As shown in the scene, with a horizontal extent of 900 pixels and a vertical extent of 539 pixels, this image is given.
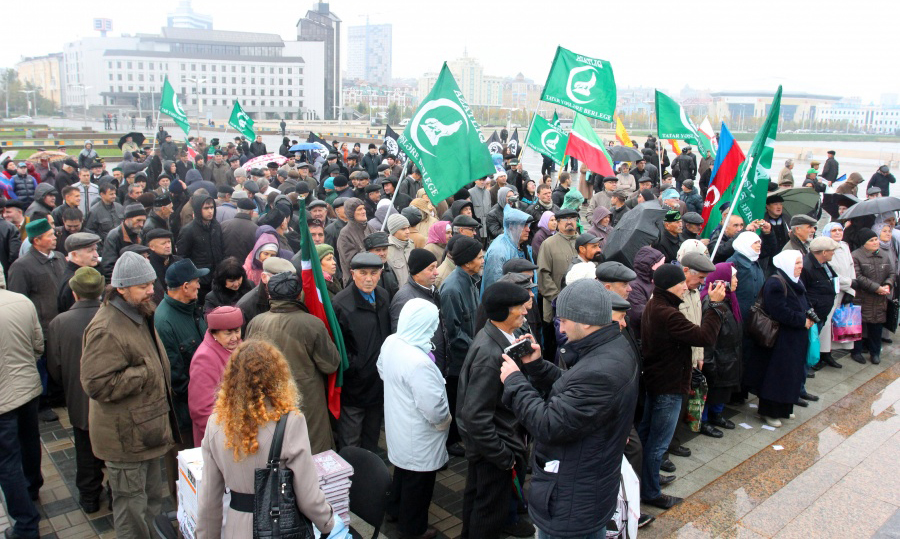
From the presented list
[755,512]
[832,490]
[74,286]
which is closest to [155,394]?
[74,286]

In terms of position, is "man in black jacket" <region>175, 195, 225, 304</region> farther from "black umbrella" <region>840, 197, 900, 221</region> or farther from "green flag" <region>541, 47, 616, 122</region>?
"black umbrella" <region>840, 197, 900, 221</region>

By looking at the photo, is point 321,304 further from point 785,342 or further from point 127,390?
point 785,342

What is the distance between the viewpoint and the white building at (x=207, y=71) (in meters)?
117

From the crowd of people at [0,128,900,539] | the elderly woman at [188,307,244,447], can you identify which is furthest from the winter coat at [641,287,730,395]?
the elderly woman at [188,307,244,447]

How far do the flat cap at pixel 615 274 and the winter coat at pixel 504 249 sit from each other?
1598 millimetres

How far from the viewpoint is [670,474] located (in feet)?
18.5

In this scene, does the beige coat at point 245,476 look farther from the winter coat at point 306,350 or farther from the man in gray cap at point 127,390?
the winter coat at point 306,350

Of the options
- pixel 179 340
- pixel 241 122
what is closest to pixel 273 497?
pixel 179 340

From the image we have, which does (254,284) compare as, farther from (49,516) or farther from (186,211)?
(186,211)

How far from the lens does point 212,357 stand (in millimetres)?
4402

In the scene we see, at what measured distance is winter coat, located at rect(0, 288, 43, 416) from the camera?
447 cm

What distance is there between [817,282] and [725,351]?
5.76 ft

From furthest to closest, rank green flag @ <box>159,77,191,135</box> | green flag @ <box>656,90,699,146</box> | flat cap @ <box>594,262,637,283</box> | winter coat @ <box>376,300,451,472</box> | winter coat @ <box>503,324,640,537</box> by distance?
green flag @ <box>159,77,191,135</box> < green flag @ <box>656,90,699,146</box> < flat cap @ <box>594,262,637,283</box> < winter coat @ <box>376,300,451,472</box> < winter coat @ <box>503,324,640,537</box>

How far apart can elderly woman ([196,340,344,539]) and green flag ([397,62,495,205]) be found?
12.1ft
